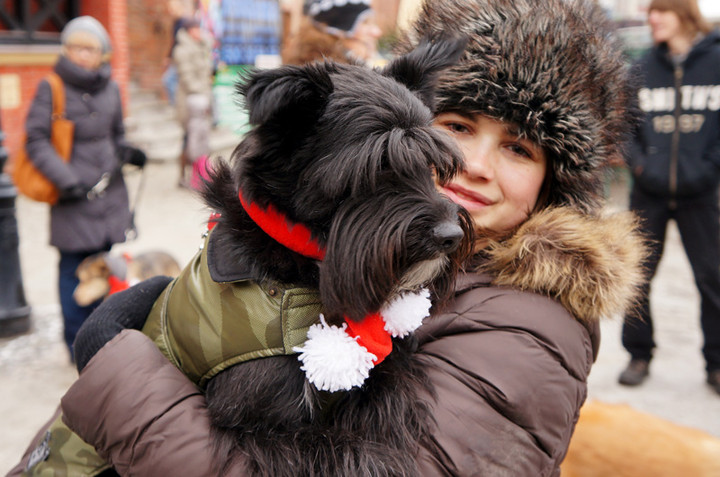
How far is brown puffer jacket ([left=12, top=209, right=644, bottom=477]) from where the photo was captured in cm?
161

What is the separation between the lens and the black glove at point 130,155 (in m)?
5.23

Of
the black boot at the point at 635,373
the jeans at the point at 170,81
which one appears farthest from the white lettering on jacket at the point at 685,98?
the jeans at the point at 170,81

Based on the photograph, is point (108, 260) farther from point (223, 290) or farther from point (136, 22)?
point (136, 22)

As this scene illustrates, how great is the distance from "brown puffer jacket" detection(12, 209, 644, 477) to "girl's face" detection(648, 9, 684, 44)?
374 cm

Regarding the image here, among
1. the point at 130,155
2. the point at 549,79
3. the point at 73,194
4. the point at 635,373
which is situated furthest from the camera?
the point at 130,155

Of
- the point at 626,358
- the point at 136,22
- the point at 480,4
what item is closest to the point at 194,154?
the point at 136,22

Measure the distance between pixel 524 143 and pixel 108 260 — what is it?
3.34 metres

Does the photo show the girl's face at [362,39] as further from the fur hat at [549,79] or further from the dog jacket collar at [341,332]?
the dog jacket collar at [341,332]

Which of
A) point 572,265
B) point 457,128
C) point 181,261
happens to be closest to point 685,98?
point 457,128

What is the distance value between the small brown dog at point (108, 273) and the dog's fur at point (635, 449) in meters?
3.01

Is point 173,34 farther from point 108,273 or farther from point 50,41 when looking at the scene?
point 108,273

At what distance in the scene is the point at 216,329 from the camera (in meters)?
1.73

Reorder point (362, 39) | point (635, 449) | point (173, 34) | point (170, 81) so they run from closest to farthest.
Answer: point (635, 449) < point (362, 39) < point (173, 34) < point (170, 81)

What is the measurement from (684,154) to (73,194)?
15.4 ft
